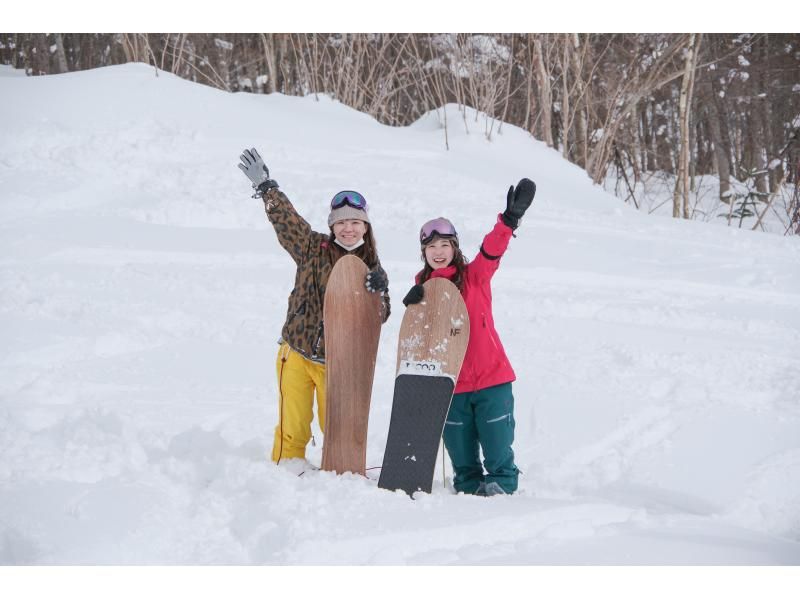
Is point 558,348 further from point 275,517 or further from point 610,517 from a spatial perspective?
point 275,517

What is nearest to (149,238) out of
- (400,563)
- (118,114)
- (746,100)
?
(118,114)

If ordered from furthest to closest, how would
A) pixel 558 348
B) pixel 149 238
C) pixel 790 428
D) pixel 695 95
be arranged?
pixel 695 95
pixel 149 238
pixel 558 348
pixel 790 428

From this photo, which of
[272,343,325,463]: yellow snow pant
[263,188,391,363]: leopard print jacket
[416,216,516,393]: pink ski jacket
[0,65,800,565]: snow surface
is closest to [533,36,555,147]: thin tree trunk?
[0,65,800,565]: snow surface

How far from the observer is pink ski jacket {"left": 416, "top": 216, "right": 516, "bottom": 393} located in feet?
8.32

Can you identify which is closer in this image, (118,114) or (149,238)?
(149,238)

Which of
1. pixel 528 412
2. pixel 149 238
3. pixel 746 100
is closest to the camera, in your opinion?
pixel 528 412

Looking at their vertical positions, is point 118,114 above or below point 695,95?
below

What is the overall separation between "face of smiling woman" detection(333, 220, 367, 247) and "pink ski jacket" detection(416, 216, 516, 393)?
30 cm

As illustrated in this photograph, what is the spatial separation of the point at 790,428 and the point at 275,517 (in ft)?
8.26

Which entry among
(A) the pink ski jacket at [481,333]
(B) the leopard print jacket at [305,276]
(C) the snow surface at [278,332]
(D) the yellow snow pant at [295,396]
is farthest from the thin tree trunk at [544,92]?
(D) the yellow snow pant at [295,396]

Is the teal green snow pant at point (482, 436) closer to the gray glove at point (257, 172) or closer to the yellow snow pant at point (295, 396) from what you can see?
the yellow snow pant at point (295, 396)

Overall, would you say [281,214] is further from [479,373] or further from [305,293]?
[479,373]

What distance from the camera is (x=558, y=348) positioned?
169 inches

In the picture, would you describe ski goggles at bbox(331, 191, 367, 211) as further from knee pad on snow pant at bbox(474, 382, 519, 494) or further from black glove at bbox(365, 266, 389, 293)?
knee pad on snow pant at bbox(474, 382, 519, 494)
